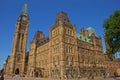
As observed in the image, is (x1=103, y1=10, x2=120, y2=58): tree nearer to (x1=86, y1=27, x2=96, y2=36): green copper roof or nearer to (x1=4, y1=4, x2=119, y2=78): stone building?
(x1=4, y1=4, x2=119, y2=78): stone building

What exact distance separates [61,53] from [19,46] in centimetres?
4052

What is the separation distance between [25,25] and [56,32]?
1600 inches

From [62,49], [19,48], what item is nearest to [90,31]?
[62,49]

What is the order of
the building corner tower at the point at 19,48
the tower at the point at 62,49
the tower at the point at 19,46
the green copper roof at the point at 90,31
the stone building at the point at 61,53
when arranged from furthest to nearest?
the green copper roof at the point at 90,31, the tower at the point at 19,46, the building corner tower at the point at 19,48, the stone building at the point at 61,53, the tower at the point at 62,49

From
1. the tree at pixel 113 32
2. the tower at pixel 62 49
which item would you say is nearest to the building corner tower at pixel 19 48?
the tower at pixel 62 49

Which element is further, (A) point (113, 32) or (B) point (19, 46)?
(B) point (19, 46)

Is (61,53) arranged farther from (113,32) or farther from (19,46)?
(19,46)

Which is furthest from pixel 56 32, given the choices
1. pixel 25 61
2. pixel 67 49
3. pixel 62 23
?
pixel 25 61

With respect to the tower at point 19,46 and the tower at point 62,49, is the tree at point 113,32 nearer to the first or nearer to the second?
the tower at point 62,49

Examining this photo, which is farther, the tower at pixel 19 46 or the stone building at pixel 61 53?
the tower at pixel 19 46

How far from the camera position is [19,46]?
8512 cm

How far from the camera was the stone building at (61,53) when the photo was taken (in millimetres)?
55625

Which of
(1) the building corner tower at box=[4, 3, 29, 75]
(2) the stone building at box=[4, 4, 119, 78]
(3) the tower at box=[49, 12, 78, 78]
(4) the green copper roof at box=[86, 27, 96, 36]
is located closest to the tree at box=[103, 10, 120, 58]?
(3) the tower at box=[49, 12, 78, 78]

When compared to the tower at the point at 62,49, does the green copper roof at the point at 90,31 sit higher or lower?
higher
